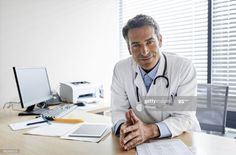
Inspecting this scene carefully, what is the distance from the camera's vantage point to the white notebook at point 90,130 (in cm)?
131

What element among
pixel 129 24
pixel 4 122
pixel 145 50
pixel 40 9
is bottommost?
pixel 4 122

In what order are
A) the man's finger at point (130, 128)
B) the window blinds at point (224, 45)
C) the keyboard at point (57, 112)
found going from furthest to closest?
the window blinds at point (224, 45)
the keyboard at point (57, 112)
the man's finger at point (130, 128)

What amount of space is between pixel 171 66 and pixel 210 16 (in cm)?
123

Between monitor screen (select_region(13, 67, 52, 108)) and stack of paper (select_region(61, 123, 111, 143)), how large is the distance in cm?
59

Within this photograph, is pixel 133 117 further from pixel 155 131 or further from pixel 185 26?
pixel 185 26

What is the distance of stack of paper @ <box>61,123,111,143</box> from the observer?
4.16 ft

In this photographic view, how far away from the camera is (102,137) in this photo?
128cm

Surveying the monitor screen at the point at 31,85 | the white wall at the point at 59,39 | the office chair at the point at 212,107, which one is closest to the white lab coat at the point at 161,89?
the office chair at the point at 212,107

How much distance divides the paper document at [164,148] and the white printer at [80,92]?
53.0 inches

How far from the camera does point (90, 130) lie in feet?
4.57

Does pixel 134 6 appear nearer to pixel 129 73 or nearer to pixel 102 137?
pixel 129 73

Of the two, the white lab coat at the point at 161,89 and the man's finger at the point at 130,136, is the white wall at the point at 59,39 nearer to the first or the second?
the white lab coat at the point at 161,89

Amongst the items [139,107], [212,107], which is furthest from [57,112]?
[212,107]

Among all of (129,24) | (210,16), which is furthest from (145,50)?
(210,16)
